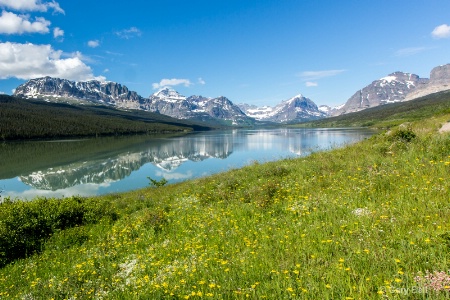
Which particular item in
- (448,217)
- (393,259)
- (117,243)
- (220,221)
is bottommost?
(117,243)

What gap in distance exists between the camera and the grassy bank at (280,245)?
5.33m

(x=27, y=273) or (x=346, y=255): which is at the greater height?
(x=346, y=255)

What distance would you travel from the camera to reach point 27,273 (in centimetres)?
1038

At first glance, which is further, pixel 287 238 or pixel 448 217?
pixel 287 238

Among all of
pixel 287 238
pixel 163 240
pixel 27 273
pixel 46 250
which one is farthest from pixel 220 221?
pixel 46 250

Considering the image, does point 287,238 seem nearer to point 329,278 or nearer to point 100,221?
point 329,278

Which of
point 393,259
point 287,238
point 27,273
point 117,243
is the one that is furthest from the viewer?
point 117,243

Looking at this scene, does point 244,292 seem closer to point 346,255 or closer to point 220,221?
point 346,255

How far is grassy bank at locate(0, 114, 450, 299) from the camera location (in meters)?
5.33

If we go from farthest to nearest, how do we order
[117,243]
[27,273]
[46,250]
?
[46,250] → [117,243] → [27,273]

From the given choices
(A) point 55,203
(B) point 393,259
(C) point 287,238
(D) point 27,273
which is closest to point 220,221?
(C) point 287,238

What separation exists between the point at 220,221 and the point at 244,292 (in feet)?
16.3

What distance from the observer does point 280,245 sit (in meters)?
7.41

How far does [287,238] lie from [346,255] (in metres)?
1.83
